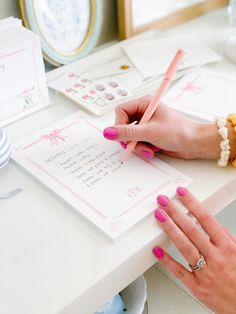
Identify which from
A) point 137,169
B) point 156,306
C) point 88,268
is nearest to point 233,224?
point 156,306

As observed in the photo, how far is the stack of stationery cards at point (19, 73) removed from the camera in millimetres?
704

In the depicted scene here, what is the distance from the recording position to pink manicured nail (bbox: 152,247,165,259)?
1.91 feet

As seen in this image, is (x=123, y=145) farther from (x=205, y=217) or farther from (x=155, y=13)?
(x=155, y=13)

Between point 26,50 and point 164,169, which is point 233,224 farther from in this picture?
point 26,50

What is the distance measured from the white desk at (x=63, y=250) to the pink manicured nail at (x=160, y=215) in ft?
0.04

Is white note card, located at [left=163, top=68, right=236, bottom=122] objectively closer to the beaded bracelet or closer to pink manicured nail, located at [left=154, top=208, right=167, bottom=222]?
the beaded bracelet

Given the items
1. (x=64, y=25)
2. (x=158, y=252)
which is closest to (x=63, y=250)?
(x=158, y=252)

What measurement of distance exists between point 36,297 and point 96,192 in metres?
0.17

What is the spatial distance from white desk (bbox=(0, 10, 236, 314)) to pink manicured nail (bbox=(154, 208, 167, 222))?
0.01 meters

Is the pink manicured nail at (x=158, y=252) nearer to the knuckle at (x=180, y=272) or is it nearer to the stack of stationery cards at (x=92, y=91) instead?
the knuckle at (x=180, y=272)

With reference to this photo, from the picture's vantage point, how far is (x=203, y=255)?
0.59 meters

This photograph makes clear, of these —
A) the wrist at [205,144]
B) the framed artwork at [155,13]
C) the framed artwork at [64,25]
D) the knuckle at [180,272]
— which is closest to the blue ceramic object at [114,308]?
the knuckle at [180,272]

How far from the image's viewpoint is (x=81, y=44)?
95 centimetres

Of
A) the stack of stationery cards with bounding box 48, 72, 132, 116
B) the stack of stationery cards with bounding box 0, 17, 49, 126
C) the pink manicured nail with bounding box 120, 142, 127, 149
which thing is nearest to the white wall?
the stack of stationery cards with bounding box 48, 72, 132, 116
